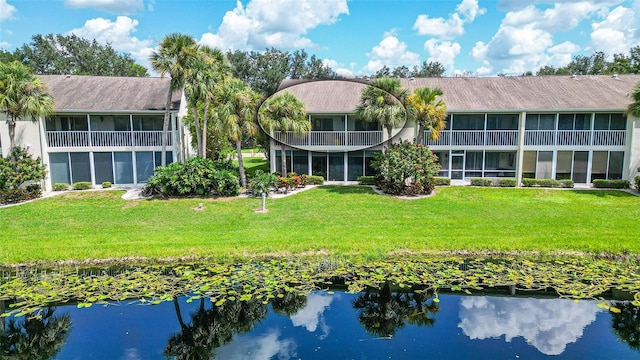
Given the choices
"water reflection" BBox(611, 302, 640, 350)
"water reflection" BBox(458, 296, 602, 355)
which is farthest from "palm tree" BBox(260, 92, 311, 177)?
"water reflection" BBox(611, 302, 640, 350)

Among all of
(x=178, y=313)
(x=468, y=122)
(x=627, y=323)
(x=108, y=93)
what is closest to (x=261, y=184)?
(x=178, y=313)

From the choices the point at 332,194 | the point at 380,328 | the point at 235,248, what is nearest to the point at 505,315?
the point at 380,328

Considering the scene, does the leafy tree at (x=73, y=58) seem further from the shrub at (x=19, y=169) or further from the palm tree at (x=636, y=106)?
the palm tree at (x=636, y=106)

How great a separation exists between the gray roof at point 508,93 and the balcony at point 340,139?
52.3 inches

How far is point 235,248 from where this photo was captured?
12031 millimetres

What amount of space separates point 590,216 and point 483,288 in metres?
7.76

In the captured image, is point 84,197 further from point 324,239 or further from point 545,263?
point 545,263

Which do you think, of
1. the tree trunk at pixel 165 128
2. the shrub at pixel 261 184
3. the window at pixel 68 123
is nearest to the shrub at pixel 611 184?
the shrub at pixel 261 184

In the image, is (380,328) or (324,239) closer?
(380,328)

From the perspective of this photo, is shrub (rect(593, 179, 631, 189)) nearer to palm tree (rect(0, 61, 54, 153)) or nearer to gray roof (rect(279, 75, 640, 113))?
gray roof (rect(279, 75, 640, 113))

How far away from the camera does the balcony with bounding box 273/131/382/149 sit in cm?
2167

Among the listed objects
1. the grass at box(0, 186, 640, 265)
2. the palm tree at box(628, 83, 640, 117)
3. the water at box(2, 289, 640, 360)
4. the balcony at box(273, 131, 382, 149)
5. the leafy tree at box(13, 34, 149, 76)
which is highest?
the leafy tree at box(13, 34, 149, 76)

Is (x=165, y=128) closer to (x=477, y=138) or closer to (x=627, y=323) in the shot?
(x=477, y=138)

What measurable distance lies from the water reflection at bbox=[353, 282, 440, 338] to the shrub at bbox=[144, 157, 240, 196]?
10.1 meters
